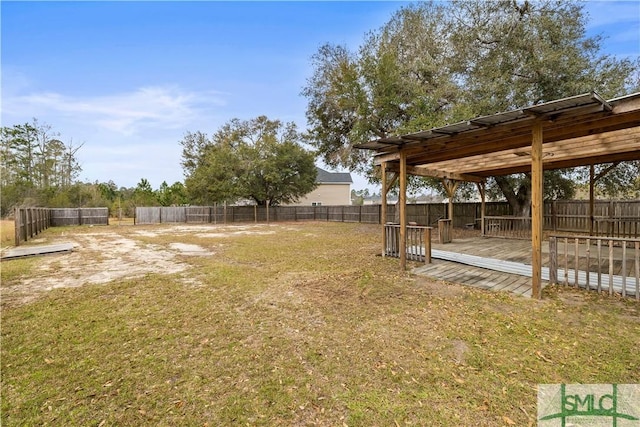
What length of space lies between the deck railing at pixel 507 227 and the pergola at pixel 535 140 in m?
2.83

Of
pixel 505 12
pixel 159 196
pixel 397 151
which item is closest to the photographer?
pixel 397 151

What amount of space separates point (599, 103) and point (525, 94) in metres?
8.54

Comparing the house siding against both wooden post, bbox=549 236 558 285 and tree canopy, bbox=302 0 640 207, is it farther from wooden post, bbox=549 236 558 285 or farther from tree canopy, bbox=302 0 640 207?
wooden post, bbox=549 236 558 285

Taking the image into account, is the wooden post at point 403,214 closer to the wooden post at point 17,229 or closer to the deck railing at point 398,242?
the deck railing at point 398,242

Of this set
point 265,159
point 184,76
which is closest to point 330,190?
point 265,159

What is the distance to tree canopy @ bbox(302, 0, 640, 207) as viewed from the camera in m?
9.61

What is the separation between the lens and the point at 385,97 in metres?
12.0

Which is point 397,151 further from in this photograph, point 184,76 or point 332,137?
point 184,76

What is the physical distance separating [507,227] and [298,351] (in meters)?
10.9

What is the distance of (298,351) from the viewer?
107 inches

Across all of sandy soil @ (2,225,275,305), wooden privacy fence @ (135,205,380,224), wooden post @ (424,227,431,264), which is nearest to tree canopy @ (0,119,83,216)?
wooden privacy fence @ (135,205,380,224)

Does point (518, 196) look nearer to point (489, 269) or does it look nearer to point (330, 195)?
point (489, 269)

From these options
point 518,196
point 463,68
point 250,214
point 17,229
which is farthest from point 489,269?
point 250,214

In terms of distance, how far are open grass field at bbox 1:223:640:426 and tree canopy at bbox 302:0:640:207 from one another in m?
7.63
